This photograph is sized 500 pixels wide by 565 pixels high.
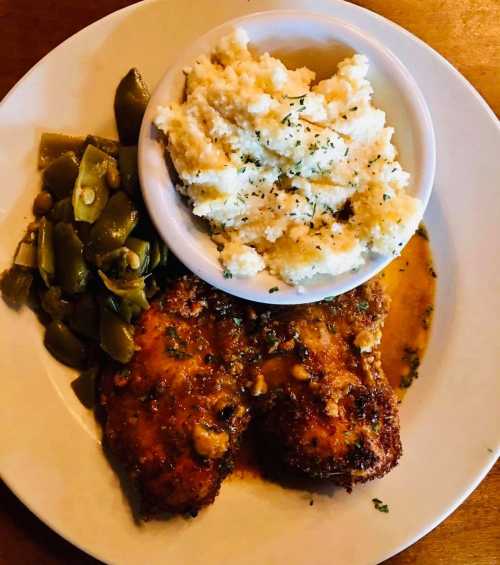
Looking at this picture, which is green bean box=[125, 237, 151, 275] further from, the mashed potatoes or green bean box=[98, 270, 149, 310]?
the mashed potatoes

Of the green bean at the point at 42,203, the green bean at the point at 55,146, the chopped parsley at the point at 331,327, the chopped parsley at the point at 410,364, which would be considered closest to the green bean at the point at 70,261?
the green bean at the point at 42,203

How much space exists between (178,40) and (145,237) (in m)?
1.08

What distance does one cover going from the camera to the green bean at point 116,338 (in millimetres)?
3154

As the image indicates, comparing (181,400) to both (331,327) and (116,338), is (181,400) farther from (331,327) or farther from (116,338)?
(331,327)

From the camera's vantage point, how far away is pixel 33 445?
3250 millimetres

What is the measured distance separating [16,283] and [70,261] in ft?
1.01

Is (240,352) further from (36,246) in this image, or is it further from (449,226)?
(449,226)

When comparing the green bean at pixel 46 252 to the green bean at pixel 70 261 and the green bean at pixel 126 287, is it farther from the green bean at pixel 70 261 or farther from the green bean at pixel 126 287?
the green bean at pixel 126 287

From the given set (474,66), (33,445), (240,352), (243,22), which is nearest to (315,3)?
(243,22)

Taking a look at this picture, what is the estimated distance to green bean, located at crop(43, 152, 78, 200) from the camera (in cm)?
328

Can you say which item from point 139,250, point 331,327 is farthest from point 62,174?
point 331,327

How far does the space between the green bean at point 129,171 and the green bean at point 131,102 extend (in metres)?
0.19

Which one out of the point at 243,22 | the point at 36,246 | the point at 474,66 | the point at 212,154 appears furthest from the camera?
the point at 474,66

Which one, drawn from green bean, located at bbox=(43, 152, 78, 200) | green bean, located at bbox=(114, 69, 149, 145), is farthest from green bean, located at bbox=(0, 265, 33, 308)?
green bean, located at bbox=(114, 69, 149, 145)
